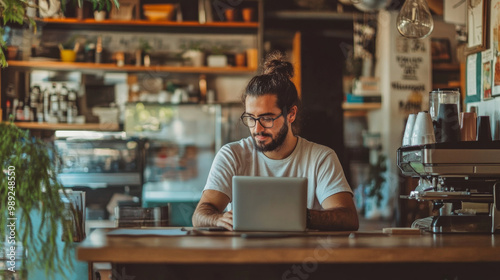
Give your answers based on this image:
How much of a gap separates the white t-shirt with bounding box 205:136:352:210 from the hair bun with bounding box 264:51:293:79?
14.8 inches

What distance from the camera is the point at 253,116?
2.80 meters

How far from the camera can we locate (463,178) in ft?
8.16

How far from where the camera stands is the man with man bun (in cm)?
278

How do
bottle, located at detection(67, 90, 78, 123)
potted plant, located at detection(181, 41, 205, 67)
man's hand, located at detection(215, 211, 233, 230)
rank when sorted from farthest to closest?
potted plant, located at detection(181, 41, 205, 67)
bottle, located at detection(67, 90, 78, 123)
man's hand, located at detection(215, 211, 233, 230)

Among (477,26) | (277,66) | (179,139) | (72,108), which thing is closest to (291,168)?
(277,66)

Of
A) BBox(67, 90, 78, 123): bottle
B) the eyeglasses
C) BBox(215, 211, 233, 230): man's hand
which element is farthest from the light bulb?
BBox(67, 90, 78, 123): bottle

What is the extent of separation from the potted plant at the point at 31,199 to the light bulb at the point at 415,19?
193 centimetres

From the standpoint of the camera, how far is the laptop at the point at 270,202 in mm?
2189

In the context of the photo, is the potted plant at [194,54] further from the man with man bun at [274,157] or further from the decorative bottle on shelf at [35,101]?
the man with man bun at [274,157]

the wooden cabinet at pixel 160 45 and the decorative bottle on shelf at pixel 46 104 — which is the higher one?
the wooden cabinet at pixel 160 45

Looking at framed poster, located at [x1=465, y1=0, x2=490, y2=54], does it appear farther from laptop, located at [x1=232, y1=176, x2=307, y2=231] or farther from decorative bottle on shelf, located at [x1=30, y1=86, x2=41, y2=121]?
decorative bottle on shelf, located at [x1=30, y1=86, x2=41, y2=121]

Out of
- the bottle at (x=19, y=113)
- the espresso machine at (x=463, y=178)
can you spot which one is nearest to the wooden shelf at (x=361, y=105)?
the bottle at (x=19, y=113)

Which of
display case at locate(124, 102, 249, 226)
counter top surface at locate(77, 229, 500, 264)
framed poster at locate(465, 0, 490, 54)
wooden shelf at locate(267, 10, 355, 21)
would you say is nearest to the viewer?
counter top surface at locate(77, 229, 500, 264)

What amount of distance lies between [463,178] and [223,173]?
3.45 ft
